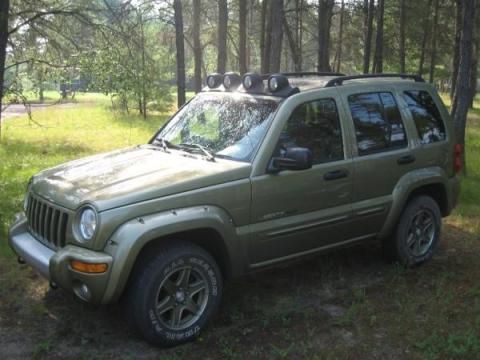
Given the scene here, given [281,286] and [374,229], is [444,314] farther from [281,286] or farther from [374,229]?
[281,286]

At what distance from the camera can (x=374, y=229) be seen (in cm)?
548

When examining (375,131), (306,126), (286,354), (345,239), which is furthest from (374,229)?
(286,354)

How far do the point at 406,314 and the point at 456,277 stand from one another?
1.22 m

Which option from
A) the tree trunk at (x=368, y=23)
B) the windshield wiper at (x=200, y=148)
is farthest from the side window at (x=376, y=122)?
the tree trunk at (x=368, y=23)

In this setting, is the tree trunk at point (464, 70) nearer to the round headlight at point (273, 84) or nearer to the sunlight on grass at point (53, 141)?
the round headlight at point (273, 84)

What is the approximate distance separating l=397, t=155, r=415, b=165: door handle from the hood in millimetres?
1832

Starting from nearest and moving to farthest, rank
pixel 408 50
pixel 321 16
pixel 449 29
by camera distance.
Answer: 1. pixel 321 16
2. pixel 449 29
3. pixel 408 50

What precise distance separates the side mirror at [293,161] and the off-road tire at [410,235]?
1763 mm

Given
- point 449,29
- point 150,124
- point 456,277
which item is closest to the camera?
Answer: point 456,277

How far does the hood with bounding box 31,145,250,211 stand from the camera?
13.2ft

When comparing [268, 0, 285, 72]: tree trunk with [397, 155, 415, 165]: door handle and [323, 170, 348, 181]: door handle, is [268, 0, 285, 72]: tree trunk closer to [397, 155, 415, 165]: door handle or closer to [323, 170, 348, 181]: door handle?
[397, 155, 415, 165]: door handle

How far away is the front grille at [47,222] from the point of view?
4.11 meters

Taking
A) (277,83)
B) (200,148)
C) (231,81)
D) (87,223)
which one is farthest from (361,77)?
(87,223)

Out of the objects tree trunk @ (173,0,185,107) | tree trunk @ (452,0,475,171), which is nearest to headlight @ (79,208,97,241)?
tree trunk @ (452,0,475,171)
